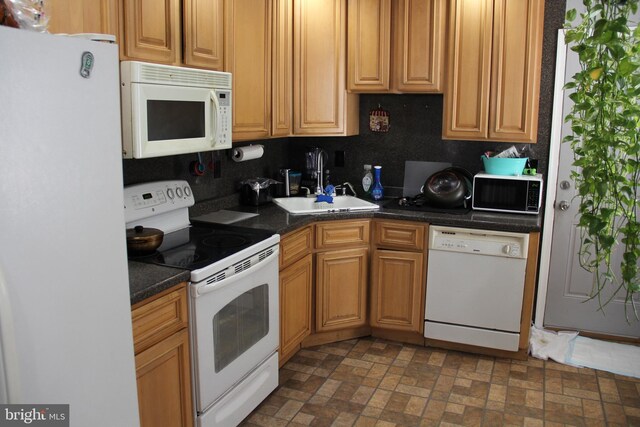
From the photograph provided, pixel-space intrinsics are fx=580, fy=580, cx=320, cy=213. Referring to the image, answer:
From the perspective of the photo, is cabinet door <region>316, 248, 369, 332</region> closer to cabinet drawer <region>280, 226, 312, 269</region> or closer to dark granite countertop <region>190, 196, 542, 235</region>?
cabinet drawer <region>280, 226, 312, 269</region>

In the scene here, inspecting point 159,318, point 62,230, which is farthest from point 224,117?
point 62,230

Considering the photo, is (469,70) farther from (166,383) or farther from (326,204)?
(166,383)

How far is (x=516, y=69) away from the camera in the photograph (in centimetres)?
341

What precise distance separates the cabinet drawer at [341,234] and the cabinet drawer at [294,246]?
88mm

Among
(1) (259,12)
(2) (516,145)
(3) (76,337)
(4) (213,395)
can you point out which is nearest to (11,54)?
(3) (76,337)

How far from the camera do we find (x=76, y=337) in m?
1.55

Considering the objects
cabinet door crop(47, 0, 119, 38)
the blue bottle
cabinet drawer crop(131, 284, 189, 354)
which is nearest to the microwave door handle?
cabinet door crop(47, 0, 119, 38)

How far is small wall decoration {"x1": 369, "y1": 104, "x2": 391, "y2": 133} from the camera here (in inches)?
160

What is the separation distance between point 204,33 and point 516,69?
6.01 ft

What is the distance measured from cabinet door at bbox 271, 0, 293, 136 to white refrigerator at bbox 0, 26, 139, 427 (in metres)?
1.88

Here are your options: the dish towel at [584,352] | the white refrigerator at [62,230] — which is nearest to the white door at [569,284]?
the dish towel at [584,352]

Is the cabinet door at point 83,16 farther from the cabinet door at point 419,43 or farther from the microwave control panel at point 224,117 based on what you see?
the cabinet door at point 419,43

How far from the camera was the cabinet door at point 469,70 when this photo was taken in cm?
344

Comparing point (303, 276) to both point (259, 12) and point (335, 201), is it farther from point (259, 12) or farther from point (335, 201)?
point (259, 12)
